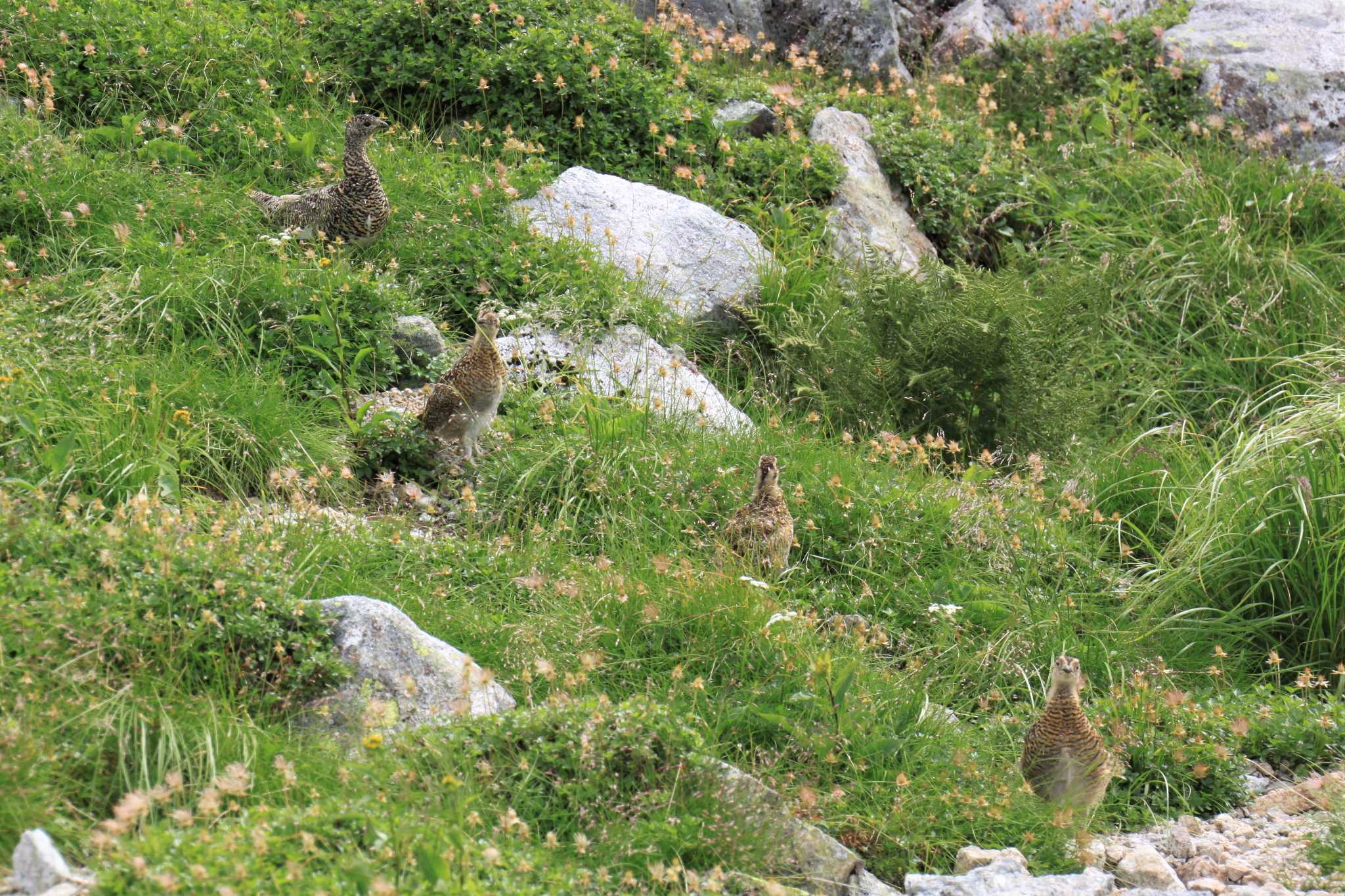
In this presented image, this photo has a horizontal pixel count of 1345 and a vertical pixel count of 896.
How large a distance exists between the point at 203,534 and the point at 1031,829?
11.1 feet

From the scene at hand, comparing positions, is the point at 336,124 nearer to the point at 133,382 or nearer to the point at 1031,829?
the point at 133,382

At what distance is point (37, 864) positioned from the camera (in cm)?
378

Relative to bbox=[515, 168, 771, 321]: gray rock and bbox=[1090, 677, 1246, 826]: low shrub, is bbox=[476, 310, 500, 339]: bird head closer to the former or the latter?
bbox=[515, 168, 771, 321]: gray rock

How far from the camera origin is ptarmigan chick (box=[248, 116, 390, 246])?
337 inches

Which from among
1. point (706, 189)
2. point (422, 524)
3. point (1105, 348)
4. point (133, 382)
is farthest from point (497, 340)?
point (1105, 348)

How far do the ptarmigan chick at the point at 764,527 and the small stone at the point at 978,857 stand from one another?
1854 millimetres

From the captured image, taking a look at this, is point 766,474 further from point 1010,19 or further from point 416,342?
point 1010,19

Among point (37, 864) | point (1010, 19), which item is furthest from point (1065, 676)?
point (1010, 19)

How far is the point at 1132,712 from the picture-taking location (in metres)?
6.34

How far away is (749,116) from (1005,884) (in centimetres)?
780

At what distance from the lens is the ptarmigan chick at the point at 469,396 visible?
7.28 meters

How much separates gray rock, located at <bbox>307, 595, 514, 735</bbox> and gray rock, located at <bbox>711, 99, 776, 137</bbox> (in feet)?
22.4

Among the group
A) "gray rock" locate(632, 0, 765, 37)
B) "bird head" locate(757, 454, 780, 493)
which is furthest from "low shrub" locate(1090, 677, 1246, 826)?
"gray rock" locate(632, 0, 765, 37)

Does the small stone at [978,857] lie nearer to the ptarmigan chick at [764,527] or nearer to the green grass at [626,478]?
the green grass at [626,478]
